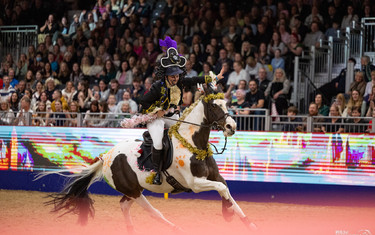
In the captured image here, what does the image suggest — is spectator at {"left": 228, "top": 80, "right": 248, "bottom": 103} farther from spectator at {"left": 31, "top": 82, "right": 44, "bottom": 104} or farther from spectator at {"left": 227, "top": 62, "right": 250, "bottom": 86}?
spectator at {"left": 31, "top": 82, "right": 44, "bottom": 104}

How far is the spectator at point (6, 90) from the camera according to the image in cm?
1780

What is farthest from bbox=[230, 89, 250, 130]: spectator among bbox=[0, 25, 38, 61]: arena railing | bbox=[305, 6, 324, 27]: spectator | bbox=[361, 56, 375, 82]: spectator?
bbox=[0, 25, 38, 61]: arena railing

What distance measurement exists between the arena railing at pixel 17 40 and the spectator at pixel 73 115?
6.54 metres

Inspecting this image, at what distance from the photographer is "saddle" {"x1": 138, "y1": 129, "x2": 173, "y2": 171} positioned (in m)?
8.96

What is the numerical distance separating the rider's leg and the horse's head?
790 millimetres

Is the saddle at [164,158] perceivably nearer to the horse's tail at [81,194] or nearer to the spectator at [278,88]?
the horse's tail at [81,194]

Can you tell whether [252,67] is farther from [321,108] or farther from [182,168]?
[182,168]

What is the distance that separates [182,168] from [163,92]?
116 cm

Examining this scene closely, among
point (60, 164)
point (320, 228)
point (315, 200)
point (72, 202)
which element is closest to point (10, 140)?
point (60, 164)

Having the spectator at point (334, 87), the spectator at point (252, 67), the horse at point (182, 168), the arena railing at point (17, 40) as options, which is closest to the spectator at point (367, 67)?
the spectator at point (334, 87)

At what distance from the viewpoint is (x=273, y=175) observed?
1260 cm

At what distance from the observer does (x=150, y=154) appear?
361 inches

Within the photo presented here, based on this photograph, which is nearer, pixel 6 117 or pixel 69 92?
pixel 6 117

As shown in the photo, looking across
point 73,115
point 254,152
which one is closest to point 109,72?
point 73,115
